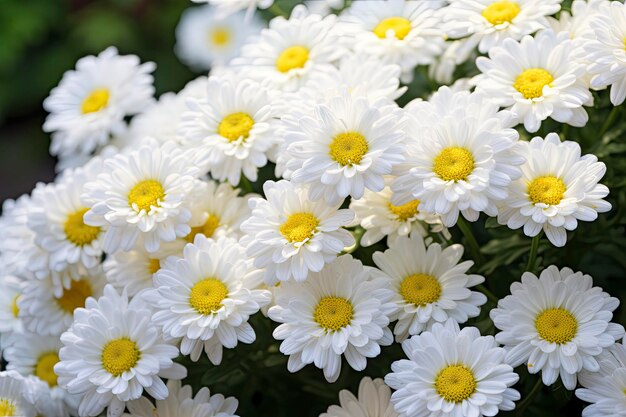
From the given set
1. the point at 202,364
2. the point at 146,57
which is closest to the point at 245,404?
the point at 202,364

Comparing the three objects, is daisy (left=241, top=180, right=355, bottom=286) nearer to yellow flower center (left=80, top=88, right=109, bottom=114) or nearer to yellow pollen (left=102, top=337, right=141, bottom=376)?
yellow pollen (left=102, top=337, right=141, bottom=376)

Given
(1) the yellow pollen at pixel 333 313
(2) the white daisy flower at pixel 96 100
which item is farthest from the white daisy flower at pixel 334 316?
(2) the white daisy flower at pixel 96 100

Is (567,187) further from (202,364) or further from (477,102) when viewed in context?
(202,364)

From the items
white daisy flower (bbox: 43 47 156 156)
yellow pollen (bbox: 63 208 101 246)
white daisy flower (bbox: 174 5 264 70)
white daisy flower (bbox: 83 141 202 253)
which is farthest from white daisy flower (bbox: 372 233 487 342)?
white daisy flower (bbox: 174 5 264 70)

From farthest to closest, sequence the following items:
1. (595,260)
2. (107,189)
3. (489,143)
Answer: (595,260) < (107,189) < (489,143)

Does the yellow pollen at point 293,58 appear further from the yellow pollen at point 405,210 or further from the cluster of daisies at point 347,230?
the yellow pollen at point 405,210

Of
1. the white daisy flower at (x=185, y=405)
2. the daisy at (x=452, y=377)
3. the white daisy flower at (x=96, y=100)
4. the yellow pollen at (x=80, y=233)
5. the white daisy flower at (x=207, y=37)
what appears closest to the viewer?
the daisy at (x=452, y=377)
